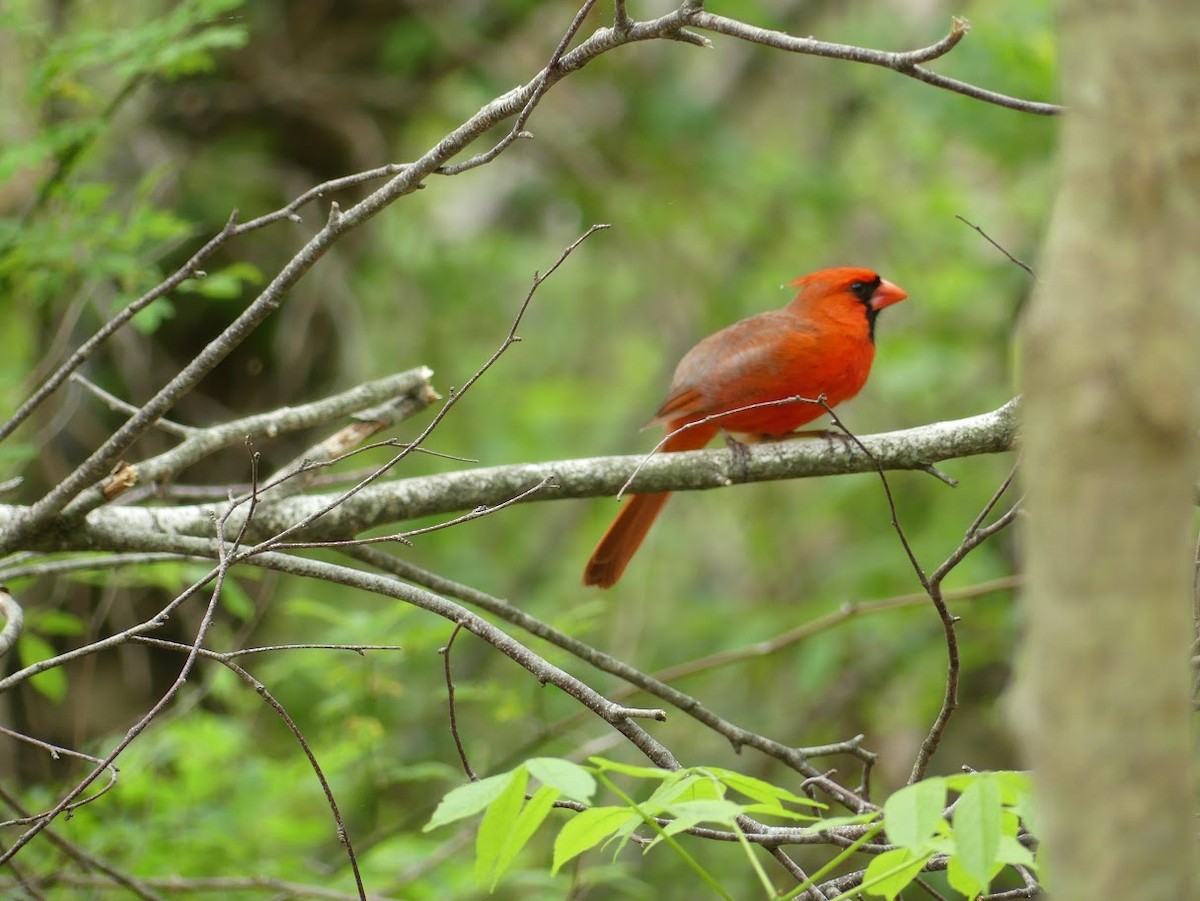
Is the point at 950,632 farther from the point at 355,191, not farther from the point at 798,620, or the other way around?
the point at 355,191

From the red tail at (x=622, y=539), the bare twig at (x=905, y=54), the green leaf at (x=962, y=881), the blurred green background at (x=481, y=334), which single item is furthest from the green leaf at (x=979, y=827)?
the red tail at (x=622, y=539)

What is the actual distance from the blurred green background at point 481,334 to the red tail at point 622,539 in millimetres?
253

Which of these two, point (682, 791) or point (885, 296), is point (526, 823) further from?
point (885, 296)

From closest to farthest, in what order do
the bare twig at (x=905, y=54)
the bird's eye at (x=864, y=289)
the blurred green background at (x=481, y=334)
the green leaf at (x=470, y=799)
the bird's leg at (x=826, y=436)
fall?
the green leaf at (x=470, y=799) < the bare twig at (x=905, y=54) < the bird's leg at (x=826, y=436) < the blurred green background at (x=481, y=334) < the bird's eye at (x=864, y=289)

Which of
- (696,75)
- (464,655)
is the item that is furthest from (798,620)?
(696,75)

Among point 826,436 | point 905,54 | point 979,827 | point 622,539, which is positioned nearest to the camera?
point 979,827

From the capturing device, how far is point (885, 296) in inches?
178

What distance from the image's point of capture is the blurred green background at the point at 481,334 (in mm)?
3709

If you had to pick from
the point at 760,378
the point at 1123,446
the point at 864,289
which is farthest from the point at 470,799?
the point at 864,289

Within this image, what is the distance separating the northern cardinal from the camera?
12.7 ft

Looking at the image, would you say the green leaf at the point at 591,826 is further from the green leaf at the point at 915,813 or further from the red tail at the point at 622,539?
the red tail at the point at 622,539

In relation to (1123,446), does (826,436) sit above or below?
below

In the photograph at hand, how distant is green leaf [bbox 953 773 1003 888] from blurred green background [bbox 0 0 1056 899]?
2.05 m

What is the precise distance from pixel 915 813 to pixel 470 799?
444mm
